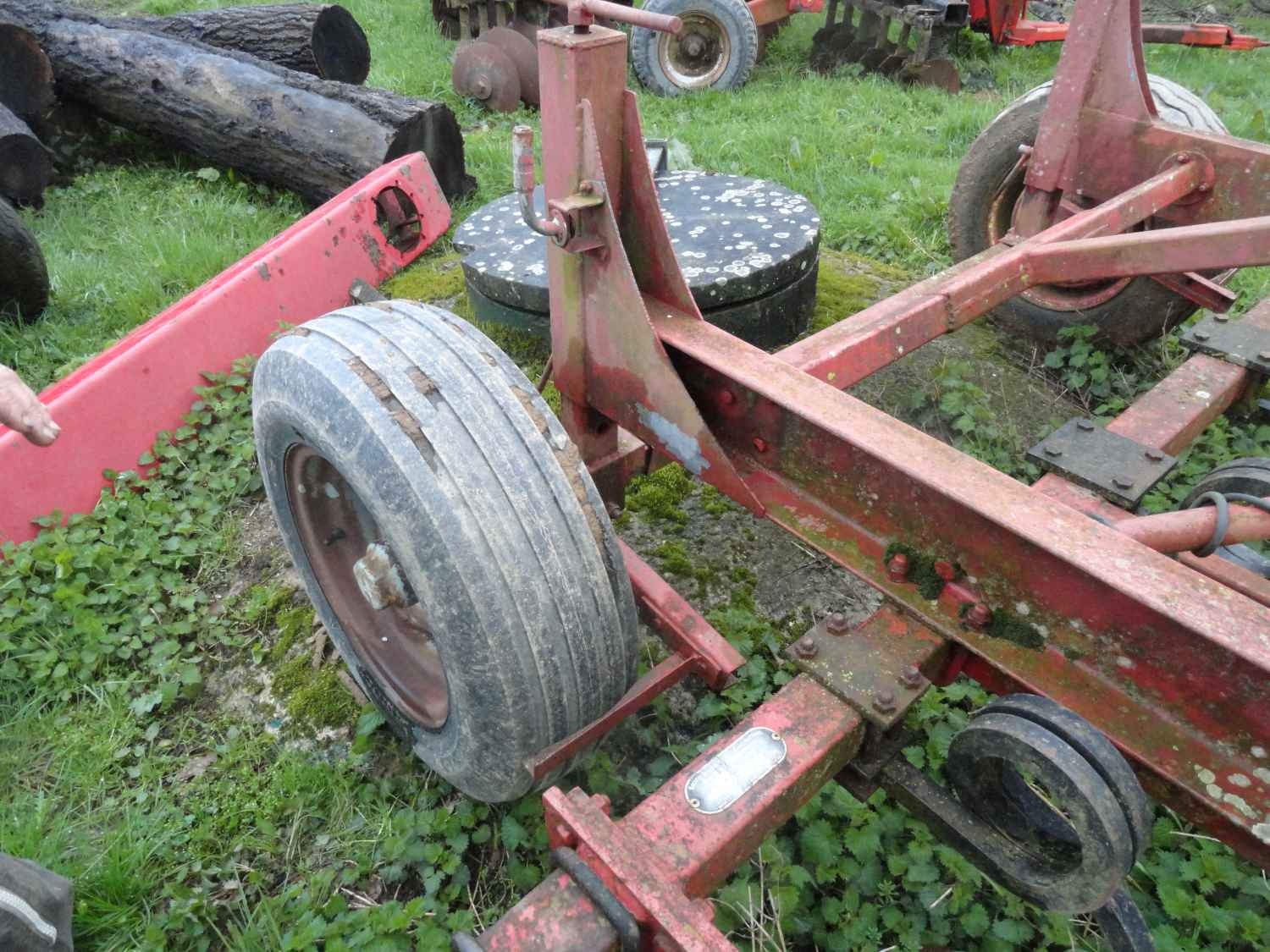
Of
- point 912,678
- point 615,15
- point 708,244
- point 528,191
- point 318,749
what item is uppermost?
point 615,15

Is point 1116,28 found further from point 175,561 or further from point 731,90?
point 731,90

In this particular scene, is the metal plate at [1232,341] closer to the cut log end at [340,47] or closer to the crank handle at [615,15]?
the crank handle at [615,15]

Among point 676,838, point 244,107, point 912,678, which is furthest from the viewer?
point 244,107

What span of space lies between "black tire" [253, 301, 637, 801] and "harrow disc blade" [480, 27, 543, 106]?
5.34 meters

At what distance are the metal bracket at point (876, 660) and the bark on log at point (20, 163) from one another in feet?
17.1

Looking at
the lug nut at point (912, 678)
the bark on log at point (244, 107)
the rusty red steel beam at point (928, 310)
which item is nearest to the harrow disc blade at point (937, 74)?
the bark on log at point (244, 107)

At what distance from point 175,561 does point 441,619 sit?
1.63 metres

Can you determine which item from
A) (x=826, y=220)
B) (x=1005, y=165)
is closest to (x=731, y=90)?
(x=826, y=220)

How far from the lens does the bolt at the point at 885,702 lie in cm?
156

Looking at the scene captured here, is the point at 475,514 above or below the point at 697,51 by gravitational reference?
above

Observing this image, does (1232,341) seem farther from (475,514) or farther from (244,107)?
(244,107)

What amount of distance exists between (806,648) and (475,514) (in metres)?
0.66

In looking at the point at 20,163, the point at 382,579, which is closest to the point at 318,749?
the point at 382,579

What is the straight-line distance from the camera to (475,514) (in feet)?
4.90
